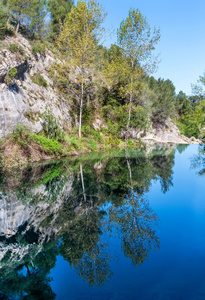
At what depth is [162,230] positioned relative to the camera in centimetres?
404

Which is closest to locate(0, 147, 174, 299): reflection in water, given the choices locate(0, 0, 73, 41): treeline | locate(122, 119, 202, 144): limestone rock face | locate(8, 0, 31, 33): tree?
locate(0, 0, 73, 41): treeline

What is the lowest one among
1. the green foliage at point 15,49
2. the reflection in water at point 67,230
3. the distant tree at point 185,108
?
the reflection in water at point 67,230

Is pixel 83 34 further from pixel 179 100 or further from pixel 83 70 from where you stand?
pixel 179 100

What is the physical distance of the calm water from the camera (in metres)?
2.57

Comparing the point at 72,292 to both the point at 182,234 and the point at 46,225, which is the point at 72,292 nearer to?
the point at 46,225

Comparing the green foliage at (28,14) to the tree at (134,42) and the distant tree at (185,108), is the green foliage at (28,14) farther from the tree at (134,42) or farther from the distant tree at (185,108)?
the distant tree at (185,108)

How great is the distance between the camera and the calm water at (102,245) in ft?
8.42

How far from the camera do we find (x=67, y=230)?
157 inches

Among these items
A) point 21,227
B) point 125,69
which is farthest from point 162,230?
point 125,69

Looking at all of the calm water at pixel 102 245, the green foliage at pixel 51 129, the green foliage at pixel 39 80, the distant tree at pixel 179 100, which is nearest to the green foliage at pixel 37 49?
the green foliage at pixel 39 80

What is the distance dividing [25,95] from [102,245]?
16.9 m

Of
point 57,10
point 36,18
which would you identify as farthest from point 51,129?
point 57,10

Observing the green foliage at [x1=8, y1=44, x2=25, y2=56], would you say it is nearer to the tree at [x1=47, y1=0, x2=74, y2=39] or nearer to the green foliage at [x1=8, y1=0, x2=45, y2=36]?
the green foliage at [x1=8, y1=0, x2=45, y2=36]

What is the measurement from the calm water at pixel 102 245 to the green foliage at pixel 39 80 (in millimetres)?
17267
